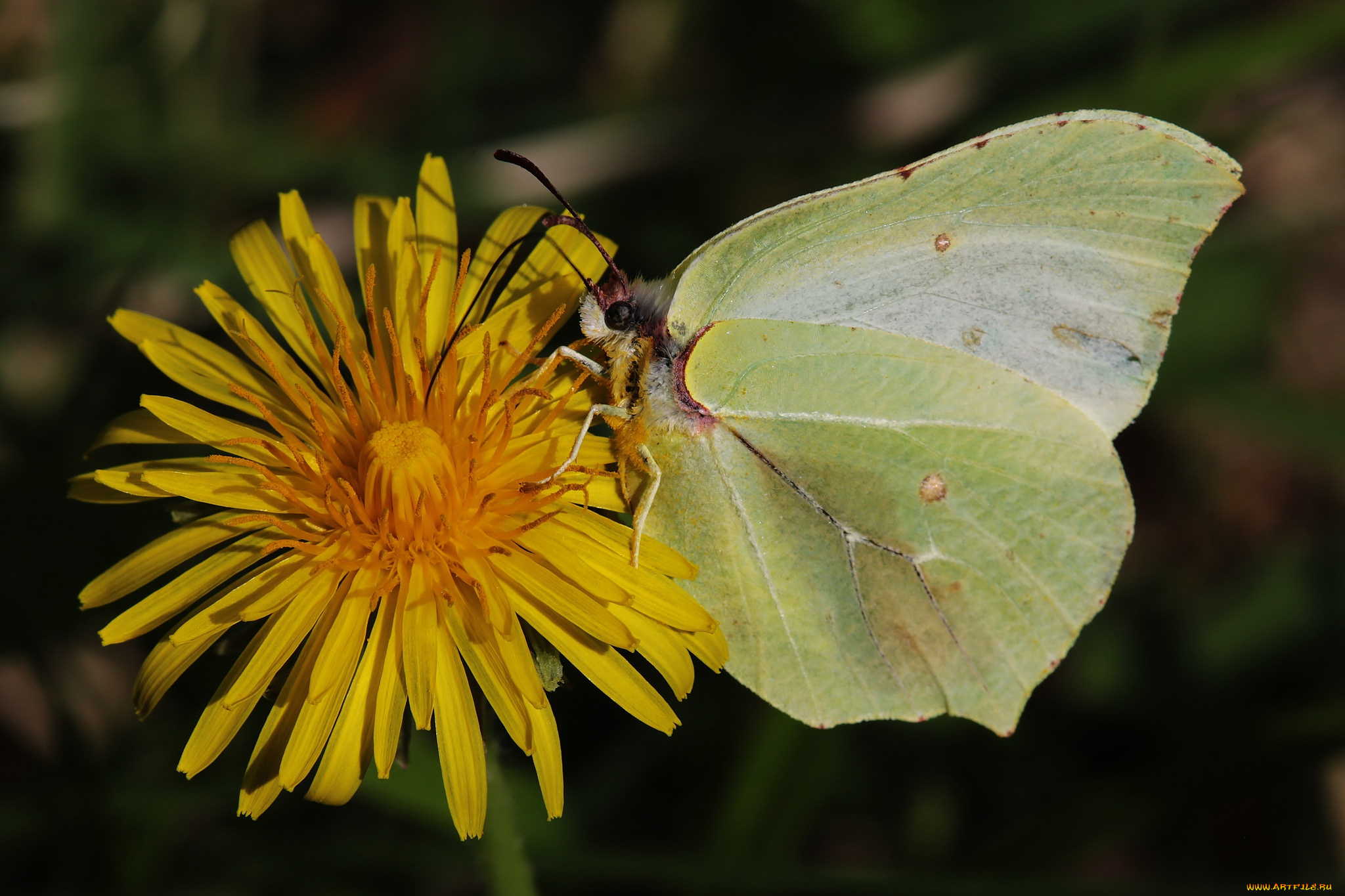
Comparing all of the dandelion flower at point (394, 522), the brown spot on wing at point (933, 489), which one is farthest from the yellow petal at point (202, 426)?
the brown spot on wing at point (933, 489)

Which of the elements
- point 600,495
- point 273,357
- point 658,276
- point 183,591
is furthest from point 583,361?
point 658,276

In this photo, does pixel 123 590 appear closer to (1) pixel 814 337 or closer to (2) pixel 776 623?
(2) pixel 776 623

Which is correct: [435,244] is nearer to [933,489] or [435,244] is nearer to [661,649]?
[661,649]

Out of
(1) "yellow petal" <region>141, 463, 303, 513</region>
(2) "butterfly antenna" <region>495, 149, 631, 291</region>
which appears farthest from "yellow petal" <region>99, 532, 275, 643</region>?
(2) "butterfly antenna" <region>495, 149, 631, 291</region>

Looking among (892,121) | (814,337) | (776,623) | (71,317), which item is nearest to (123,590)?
(776,623)

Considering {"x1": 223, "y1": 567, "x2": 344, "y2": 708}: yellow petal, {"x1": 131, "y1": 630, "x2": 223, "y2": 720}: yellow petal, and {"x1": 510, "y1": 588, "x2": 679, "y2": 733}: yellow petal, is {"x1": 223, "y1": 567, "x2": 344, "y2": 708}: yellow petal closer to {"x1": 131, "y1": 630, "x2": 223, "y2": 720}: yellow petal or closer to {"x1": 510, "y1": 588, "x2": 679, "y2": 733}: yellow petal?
{"x1": 131, "y1": 630, "x2": 223, "y2": 720}: yellow petal

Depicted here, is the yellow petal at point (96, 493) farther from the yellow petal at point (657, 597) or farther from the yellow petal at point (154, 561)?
the yellow petal at point (657, 597)

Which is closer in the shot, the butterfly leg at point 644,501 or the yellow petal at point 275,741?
the yellow petal at point 275,741
